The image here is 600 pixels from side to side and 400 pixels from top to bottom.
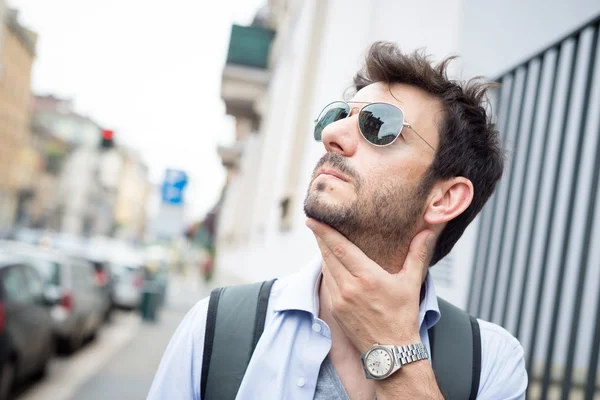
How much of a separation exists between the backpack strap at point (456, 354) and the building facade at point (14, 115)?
48709mm

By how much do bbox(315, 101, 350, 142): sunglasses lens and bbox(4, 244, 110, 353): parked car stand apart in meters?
8.33

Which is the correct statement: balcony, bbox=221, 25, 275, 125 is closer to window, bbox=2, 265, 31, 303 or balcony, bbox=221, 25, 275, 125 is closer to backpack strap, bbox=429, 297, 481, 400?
window, bbox=2, 265, 31, 303

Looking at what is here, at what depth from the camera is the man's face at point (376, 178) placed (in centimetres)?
195

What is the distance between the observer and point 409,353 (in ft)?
5.84

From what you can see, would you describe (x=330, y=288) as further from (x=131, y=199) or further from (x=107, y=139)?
(x=131, y=199)

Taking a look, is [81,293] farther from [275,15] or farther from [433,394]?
[433,394]

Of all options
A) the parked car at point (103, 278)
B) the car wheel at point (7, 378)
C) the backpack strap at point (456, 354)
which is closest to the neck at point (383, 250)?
the backpack strap at point (456, 354)

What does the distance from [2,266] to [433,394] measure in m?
6.17

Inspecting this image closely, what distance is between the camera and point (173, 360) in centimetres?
186

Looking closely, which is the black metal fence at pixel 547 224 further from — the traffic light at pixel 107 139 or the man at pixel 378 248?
the traffic light at pixel 107 139

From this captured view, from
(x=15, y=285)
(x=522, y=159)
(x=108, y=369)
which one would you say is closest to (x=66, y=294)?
(x=108, y=369)

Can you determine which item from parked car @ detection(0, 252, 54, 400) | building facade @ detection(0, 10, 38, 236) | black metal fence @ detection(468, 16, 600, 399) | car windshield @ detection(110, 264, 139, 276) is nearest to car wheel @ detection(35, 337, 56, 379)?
parked car @ detection(0, 252, 54, 400)

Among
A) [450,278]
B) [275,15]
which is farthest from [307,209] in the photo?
[275,15]

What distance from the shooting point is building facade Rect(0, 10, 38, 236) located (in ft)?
156
